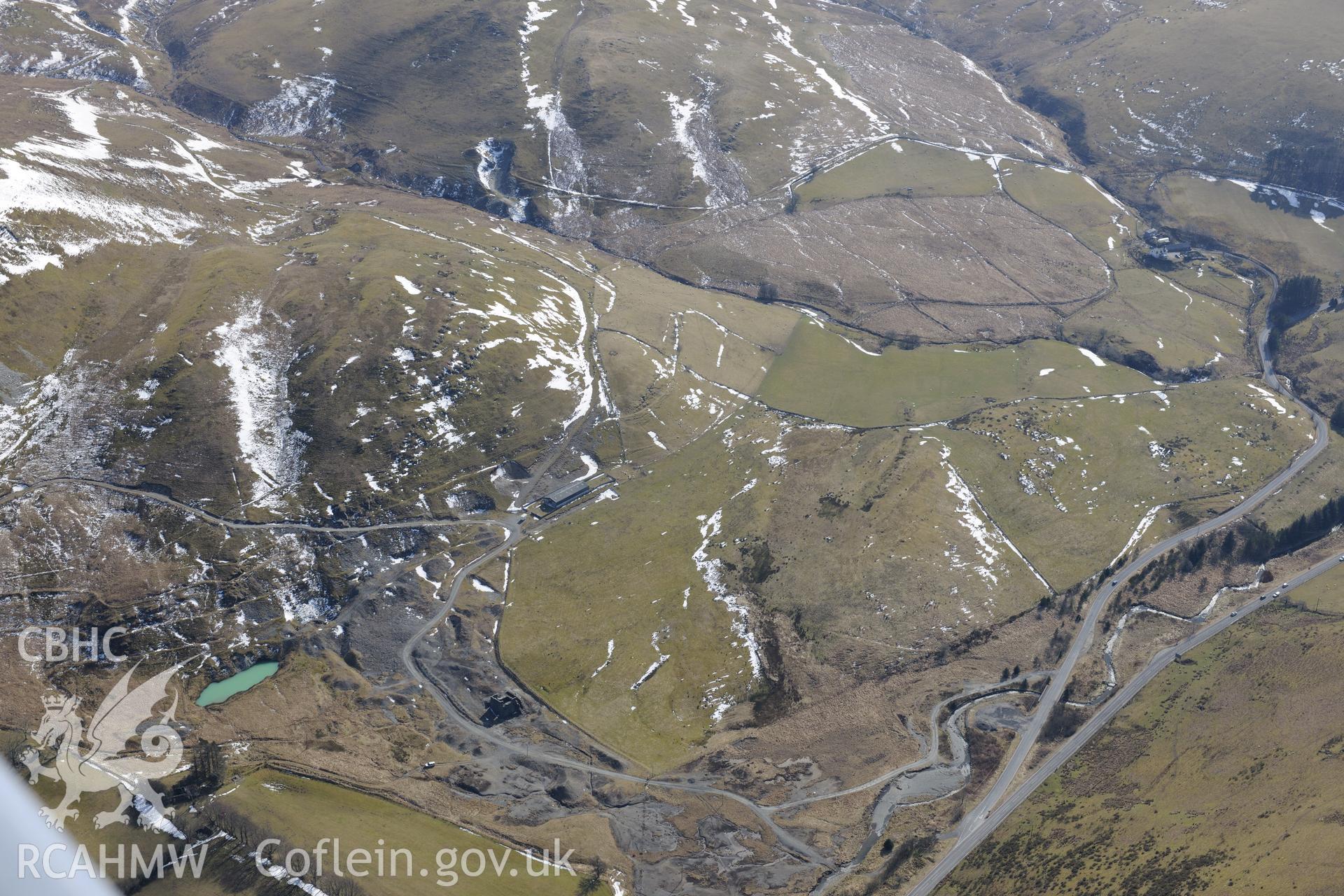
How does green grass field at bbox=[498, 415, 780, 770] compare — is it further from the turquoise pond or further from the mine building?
the turquoise pond

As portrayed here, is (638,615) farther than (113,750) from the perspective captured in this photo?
Yes

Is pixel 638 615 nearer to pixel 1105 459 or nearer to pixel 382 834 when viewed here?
pixel 382 834

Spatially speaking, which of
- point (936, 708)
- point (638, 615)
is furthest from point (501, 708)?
point (936, 708)

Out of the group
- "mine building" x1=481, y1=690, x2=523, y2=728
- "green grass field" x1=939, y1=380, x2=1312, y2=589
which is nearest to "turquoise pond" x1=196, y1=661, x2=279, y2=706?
"mine building" x1=481, y1=690, x2=523, y2=728

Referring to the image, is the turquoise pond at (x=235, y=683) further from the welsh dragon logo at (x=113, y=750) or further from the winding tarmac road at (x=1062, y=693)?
the winding tarmac road at (x=1062, y=693)

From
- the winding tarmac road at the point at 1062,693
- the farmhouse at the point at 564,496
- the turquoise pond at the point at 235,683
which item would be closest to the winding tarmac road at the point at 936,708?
the winding tarmac road at the point at 1062,693

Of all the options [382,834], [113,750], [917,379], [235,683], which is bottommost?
[382,834]

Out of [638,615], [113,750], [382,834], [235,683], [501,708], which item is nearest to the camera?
[382,834]
